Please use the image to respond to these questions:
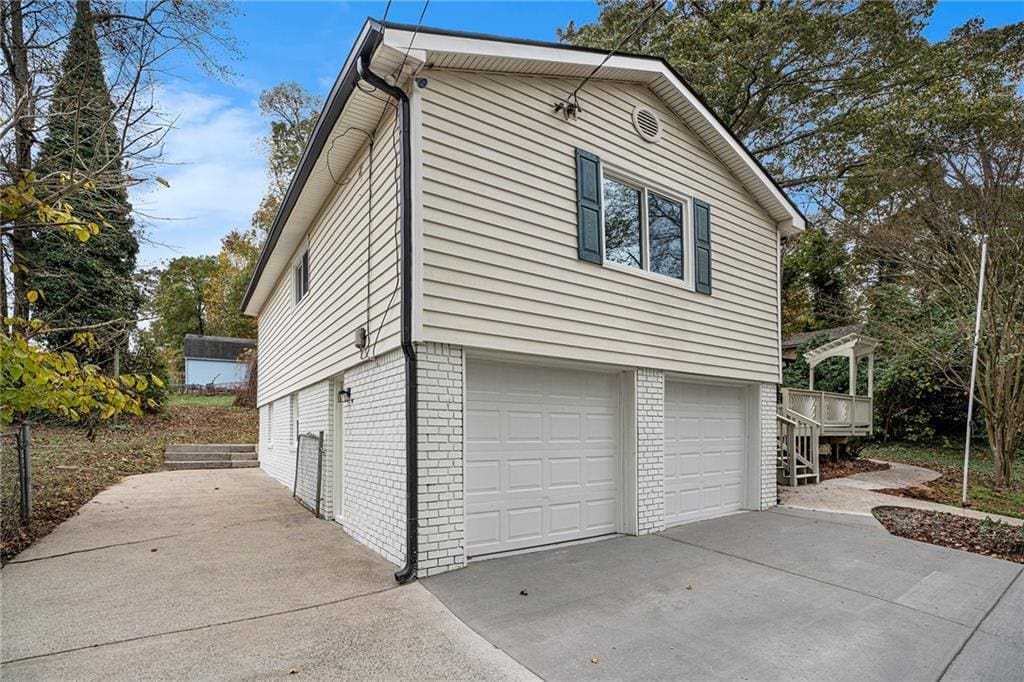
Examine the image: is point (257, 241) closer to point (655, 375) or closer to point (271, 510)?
point (271, 510)

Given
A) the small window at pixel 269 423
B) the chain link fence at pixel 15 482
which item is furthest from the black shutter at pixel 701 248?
the small window at pixel 269 423

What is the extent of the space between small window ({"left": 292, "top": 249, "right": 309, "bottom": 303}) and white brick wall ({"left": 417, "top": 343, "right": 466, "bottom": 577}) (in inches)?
195

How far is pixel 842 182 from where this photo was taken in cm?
1550

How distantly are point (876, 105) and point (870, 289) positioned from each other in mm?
5094

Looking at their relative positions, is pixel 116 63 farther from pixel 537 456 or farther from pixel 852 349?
pixel 852 349

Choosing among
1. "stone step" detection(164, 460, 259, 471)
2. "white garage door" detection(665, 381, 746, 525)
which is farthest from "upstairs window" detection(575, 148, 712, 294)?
"stone step" detection(164, 460, 259, 471)

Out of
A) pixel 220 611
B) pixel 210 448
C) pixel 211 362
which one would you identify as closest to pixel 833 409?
pixel 220 611

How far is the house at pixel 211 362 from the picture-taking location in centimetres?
3009

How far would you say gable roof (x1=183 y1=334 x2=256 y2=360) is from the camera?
30281 mm

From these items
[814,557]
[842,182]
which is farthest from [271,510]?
[842,182]

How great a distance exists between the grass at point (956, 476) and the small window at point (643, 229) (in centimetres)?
574

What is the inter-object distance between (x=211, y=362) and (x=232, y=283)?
5404 millimetres

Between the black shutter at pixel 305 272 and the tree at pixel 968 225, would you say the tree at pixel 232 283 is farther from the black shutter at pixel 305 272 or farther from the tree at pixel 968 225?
the tree at pixel 968 225

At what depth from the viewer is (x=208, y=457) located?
13.2 meters
